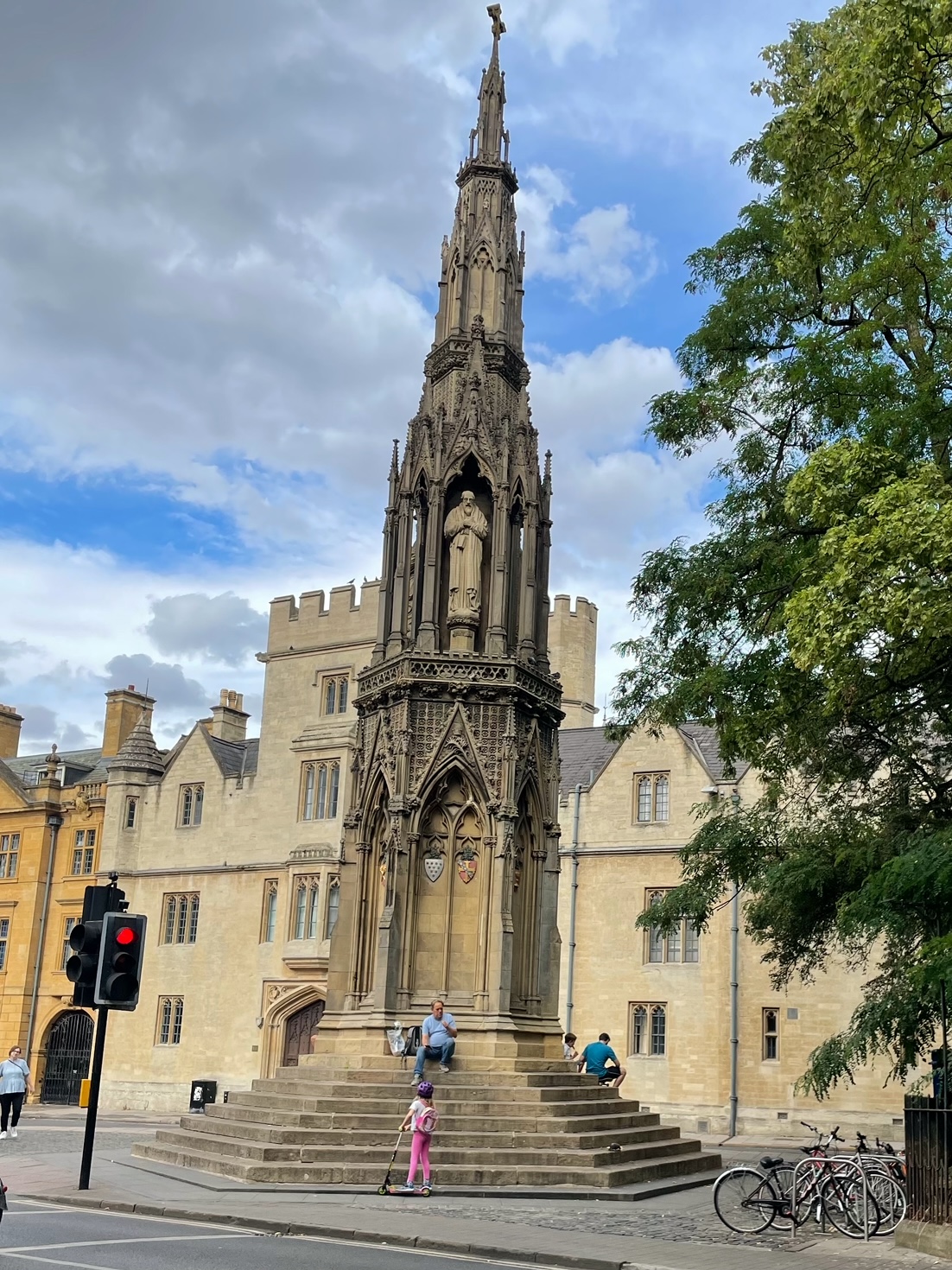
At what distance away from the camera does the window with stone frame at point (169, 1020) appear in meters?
41.8

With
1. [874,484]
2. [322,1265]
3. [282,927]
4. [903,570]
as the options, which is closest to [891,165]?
[874,484]

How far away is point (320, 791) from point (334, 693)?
315 cm

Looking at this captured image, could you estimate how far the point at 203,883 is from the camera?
141 ft

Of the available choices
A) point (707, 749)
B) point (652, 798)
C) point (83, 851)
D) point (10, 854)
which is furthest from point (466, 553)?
point (10, 854)

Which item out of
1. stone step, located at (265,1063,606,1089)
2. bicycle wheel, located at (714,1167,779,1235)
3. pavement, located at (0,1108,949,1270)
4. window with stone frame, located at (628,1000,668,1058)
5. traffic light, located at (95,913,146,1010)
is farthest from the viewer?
window with stone frame, located at (628,1000,668,1058)

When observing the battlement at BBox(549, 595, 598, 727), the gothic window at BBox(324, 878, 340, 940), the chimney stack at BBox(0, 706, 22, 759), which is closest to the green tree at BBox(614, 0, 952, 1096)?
the gothic window at BBox(324, 878, 340, 940)

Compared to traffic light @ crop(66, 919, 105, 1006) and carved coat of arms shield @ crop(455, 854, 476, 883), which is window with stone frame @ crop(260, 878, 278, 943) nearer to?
carved coat of arms shield @ crop(455, 854, 476, 883)

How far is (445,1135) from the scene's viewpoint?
1612cm

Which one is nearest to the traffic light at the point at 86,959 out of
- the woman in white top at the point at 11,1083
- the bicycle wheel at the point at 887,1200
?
the bicycle wheel at the point at 887,1200

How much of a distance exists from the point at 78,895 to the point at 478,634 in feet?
98.9

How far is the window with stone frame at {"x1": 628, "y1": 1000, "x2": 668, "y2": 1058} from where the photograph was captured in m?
34.6

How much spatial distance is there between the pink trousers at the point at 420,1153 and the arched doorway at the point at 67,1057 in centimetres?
3122

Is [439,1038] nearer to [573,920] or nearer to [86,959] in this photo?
[86,959]

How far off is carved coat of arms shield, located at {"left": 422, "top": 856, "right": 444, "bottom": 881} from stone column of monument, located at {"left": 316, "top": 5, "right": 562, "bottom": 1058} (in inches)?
0.7
